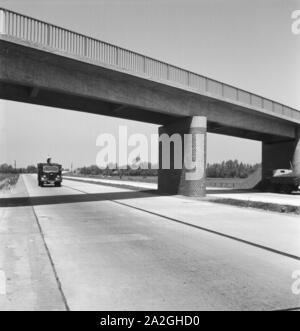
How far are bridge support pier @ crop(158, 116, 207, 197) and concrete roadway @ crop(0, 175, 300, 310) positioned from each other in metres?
13.3

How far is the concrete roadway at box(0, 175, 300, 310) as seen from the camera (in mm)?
4773

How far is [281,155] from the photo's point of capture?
37.8 m

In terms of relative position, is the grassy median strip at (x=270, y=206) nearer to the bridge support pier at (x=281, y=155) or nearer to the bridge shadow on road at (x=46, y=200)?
the bridge shadow on road at (x=46, y=200)

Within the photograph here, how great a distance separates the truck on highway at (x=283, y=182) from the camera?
30.9 meters

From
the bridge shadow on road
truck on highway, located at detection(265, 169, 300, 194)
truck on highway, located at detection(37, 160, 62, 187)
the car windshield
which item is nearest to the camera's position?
the bridge shadow on road

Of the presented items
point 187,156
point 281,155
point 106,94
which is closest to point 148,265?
point 106,94

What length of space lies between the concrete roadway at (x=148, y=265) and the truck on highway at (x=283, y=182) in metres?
20.0

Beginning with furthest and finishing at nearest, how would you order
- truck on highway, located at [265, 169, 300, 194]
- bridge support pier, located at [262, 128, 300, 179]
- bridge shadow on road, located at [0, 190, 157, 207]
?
bridge support pier, located at [262, 128, 300, 179] < truck on highway, located at [265, 169, 300, 194] < bridge shadow on road, located at [0, 190, 157, 207]

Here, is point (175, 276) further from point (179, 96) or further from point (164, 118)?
point (164, 118)

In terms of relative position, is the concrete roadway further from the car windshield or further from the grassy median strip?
the car windshield

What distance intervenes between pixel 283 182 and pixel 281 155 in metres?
5.96

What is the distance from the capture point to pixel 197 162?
25594 mm

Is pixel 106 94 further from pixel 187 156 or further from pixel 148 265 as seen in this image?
pixel 148 265

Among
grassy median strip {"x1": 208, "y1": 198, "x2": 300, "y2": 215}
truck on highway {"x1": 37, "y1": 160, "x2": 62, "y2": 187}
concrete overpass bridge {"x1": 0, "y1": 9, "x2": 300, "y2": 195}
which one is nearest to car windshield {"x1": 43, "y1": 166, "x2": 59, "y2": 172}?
truck on highway {"x1": 37, "y1": 160, "x2": 62, "y2": 187}
